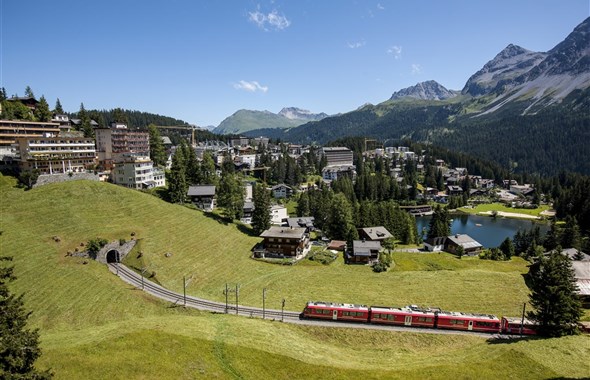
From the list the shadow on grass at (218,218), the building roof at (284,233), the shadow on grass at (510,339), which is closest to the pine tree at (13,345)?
the shadow on grass at (510,339)

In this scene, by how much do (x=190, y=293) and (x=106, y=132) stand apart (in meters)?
80.3

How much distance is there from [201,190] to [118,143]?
40345mm

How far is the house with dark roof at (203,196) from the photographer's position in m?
98.9

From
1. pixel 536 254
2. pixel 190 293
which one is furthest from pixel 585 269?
pixel 190 293

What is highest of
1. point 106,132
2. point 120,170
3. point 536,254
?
point 106,132

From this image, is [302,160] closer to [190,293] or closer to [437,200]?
[437,200]

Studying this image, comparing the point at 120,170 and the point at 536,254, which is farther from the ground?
the point at 120,170

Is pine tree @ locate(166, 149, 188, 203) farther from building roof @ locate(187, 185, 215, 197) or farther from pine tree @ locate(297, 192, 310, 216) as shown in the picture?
pine tree @ locate(297, 192, 310, 216)

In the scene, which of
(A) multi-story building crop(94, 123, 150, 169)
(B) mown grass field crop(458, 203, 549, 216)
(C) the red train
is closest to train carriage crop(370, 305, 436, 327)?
(C) the red train

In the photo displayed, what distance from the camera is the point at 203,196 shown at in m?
99.3

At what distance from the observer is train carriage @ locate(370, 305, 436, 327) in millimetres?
47469

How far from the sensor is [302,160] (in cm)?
19988

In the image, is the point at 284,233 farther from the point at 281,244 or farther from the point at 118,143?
the point at 118,143

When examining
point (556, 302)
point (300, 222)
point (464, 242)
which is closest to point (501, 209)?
point (464, 242)
